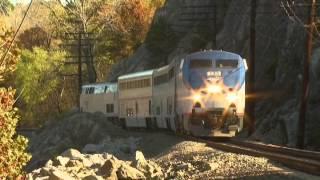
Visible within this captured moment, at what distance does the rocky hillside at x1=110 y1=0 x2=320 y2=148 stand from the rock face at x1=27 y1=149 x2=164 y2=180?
11.8 metres

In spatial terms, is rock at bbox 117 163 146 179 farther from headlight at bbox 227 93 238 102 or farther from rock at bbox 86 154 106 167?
headlight at bbox 227 93 238 102

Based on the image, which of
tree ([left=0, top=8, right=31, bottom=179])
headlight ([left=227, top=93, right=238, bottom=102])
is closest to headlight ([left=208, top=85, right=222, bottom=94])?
headlight ([left=227, top=93, right=238, bottom=102])

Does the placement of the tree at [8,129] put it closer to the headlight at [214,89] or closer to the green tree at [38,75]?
the headlight at [214,89]

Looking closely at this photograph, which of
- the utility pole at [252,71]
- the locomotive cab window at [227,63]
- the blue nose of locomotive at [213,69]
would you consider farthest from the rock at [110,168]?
the utility pole at [252,71]

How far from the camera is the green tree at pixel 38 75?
101m

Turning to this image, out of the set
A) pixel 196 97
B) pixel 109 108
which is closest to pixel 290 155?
pixel 196 97

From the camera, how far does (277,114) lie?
4059 cm

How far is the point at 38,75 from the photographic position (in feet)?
341

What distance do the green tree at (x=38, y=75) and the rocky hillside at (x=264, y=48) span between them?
82.7 ft

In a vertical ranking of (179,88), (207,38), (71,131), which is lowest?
(71,131)

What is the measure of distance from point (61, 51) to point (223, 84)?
80625mm

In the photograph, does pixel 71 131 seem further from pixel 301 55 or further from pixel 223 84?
pixel 223 84

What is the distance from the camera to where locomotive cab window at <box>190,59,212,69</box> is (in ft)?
97.7

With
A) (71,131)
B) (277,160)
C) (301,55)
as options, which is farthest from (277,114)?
(277,160)
